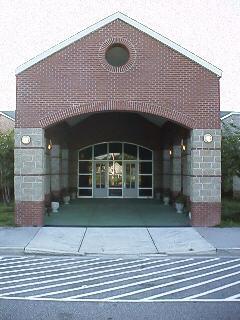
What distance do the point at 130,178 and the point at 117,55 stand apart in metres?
12.4

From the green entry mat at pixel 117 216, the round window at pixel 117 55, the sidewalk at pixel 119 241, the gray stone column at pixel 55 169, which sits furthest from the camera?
the gray stone column at pixel 55 169

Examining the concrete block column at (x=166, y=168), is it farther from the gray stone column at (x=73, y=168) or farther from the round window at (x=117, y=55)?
the round window at (x=117, y=55)

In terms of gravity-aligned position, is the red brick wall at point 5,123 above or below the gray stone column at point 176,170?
above

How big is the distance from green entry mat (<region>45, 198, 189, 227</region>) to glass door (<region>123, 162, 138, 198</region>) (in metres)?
4.80

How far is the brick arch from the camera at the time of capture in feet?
49.2

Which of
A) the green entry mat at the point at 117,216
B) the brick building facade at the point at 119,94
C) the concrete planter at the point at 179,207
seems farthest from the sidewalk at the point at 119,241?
the concrete planter at the point at 179,207

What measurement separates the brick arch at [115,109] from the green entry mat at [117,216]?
3.77 m

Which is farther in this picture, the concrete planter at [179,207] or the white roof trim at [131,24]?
the concrete planter at [179,207]

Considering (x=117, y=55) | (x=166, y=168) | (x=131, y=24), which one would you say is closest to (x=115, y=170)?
(x=166, y=168)

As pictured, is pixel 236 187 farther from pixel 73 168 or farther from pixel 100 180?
pixel 73 168

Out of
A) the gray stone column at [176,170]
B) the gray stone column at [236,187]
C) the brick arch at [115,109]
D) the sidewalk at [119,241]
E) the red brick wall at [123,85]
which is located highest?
the red brick wall at [123,85]

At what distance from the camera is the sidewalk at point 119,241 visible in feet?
37.4

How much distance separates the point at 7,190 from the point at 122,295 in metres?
16.4

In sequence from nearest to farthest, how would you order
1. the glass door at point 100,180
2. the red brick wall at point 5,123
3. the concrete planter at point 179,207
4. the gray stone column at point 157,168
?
the concrete planter at point 179,207 < the gray stone column at point 157,168 < the glass door at point 100,180 < the red brick wall at point 5,123
